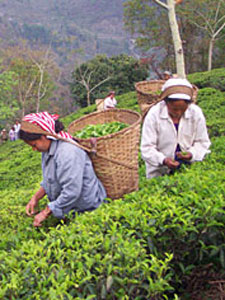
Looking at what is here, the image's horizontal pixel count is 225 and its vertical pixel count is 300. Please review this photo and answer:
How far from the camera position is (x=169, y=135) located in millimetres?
3033

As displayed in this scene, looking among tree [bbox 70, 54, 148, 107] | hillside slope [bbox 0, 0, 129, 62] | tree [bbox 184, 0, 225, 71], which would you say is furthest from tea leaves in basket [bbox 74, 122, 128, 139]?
hillside slope [bbox 0, 0, 129, 62]

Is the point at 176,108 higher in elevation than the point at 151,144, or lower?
higher

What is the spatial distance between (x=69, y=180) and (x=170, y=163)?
92 centimetres

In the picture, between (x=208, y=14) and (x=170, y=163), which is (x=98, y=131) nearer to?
(x=170, y=163)

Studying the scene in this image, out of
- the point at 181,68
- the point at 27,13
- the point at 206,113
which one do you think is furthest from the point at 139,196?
the point at 27,13

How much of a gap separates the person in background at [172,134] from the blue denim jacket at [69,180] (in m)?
0.61

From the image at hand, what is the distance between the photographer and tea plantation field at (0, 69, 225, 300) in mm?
1707

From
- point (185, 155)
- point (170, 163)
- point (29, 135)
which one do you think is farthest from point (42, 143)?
point (185, 155)

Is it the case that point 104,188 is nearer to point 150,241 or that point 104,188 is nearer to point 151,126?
point 151,126

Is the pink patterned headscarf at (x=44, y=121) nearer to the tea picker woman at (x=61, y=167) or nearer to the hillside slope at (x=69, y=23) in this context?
the tea picker woman at (x=61, y=167)

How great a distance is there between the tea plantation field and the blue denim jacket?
246 millimetres

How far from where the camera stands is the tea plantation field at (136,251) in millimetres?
1707

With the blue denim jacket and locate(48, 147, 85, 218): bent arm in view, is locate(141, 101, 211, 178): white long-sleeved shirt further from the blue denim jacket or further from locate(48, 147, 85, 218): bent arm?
locate(48, 147, 85, 218): bent arm

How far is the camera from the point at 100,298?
5.51 ft
